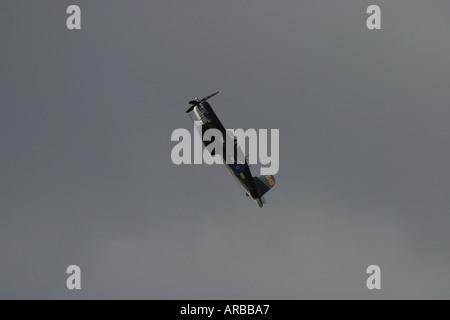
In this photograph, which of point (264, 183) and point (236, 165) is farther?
point (264, 183)

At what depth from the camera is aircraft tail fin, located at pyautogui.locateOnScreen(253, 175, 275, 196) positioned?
392 ft

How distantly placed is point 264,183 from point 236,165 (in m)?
6.72

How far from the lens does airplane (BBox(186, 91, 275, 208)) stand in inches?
4493

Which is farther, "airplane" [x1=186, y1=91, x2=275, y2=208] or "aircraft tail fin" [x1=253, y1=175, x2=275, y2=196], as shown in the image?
"aircraft tail fin" [x1=253, y1=175, x2=275, y2=196]

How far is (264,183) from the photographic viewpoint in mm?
120125

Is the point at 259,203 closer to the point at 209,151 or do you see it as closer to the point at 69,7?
the point at 209,151

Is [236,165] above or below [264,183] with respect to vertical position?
above

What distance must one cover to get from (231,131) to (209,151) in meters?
4.91

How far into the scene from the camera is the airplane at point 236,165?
114 meters
